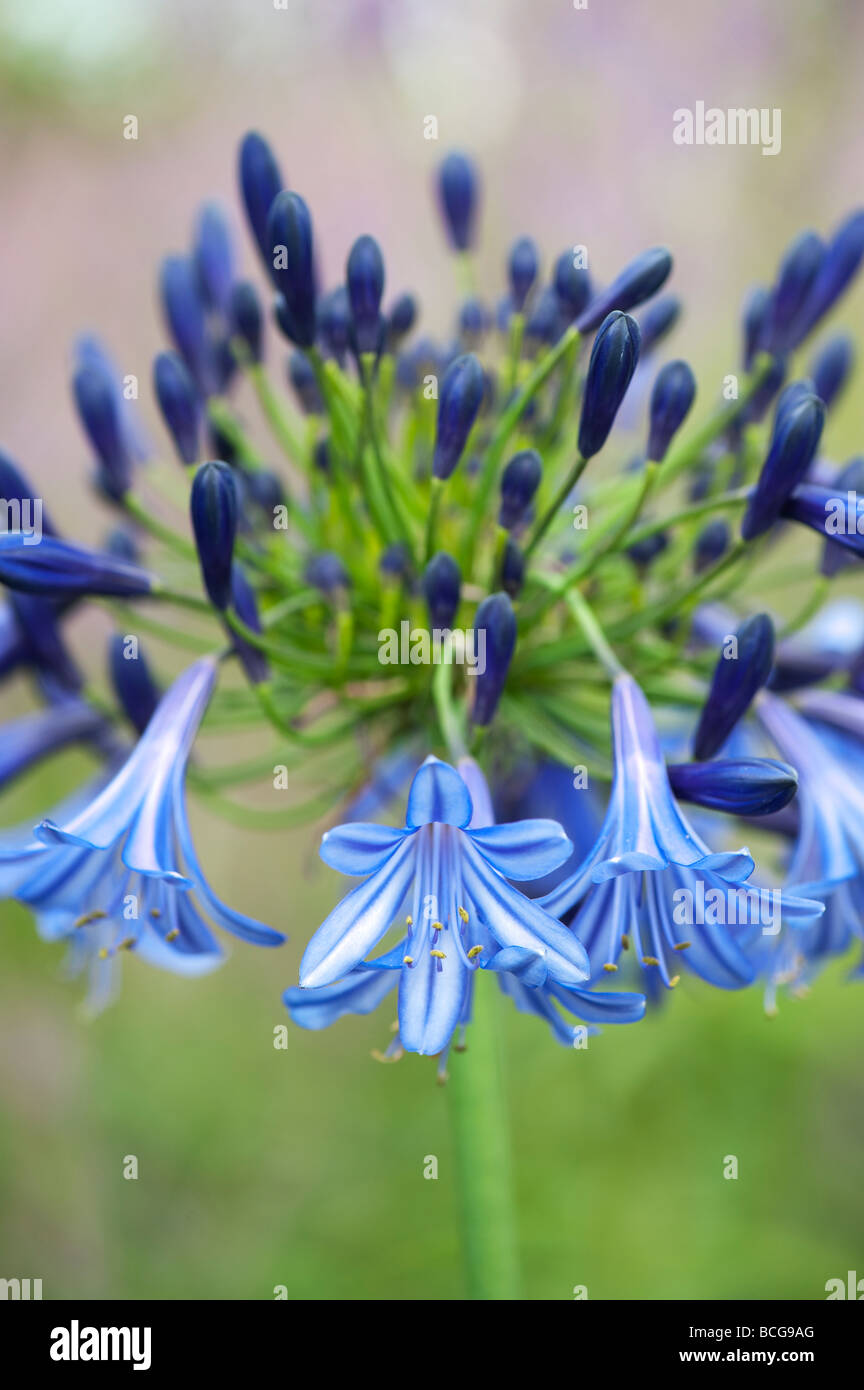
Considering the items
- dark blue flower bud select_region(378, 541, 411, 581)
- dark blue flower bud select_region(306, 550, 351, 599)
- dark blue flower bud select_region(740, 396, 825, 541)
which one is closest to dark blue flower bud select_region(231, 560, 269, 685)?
A: dark blue flower bud select_region(306, 550, 351, 599)

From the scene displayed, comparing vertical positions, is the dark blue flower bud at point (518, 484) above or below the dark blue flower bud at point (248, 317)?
below

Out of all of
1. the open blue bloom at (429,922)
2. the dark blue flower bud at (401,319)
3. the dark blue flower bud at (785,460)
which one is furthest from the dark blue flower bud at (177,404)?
the dark blue flower bud at (785,460)

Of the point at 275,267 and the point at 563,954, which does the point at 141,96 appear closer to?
the point at 275,267

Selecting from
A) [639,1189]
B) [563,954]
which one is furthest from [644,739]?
[639,1189]

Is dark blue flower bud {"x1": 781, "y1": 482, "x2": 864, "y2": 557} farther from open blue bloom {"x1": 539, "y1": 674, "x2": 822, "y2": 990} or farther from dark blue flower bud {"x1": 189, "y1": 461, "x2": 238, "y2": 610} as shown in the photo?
dark blue flower bud {"x1": 189, "y1": 461, "x2": 238, "y2": 610}

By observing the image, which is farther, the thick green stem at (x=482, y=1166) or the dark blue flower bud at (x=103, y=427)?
the dark blue flower bud at (x=103, y=427)

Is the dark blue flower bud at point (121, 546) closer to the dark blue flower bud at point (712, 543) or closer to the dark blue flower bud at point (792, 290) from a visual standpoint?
the dark blue flower bud at point (712, 543)

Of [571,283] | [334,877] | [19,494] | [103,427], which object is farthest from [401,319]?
[334,877]

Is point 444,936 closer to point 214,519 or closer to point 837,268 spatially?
point 214,519
